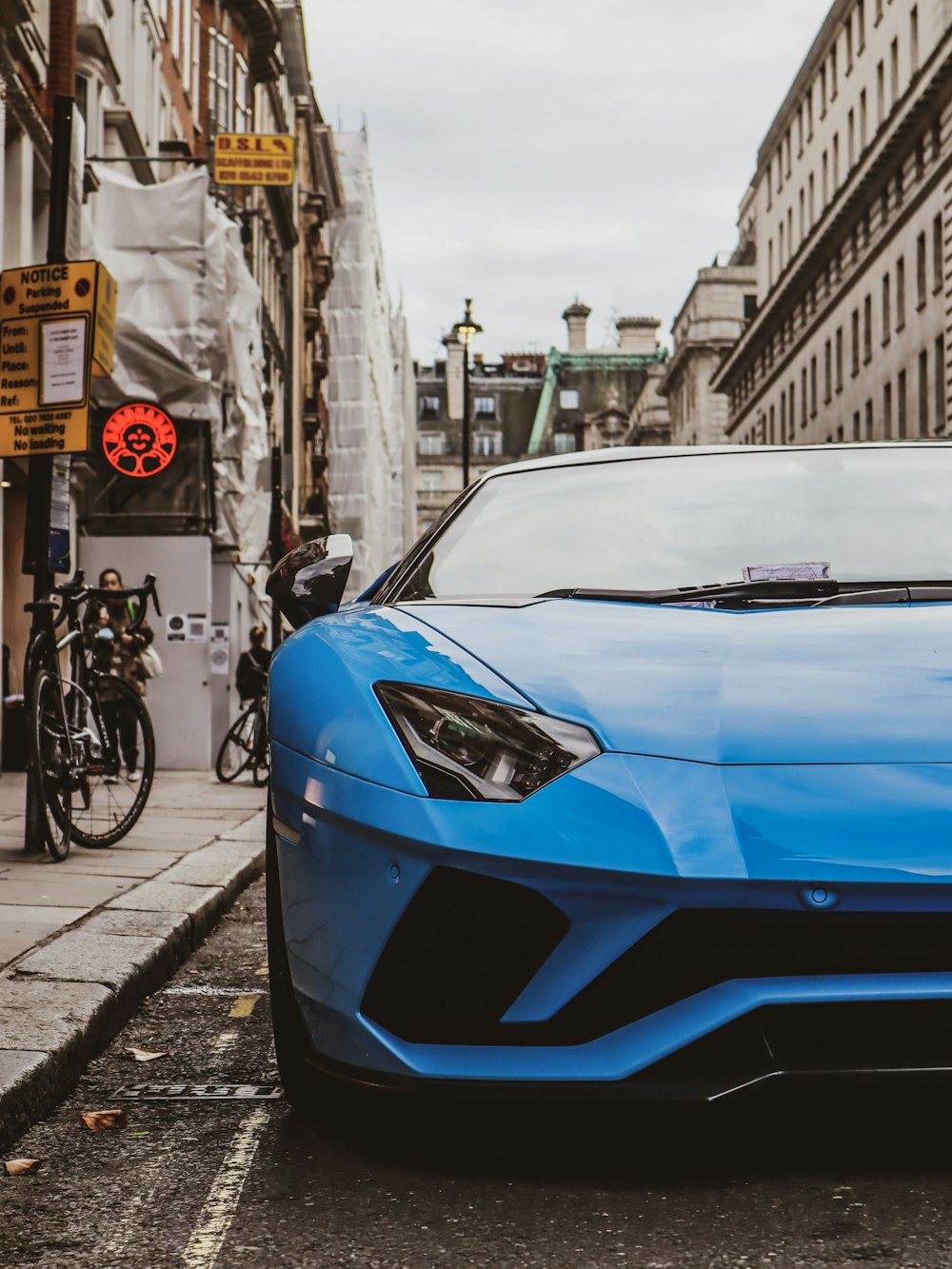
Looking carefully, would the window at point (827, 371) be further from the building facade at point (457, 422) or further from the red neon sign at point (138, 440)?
the building facade at point (457, 422)

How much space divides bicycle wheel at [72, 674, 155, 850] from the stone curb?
109cm

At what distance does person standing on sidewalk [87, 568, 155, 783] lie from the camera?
8688 millimetres

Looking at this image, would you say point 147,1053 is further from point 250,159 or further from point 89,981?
point 250,159

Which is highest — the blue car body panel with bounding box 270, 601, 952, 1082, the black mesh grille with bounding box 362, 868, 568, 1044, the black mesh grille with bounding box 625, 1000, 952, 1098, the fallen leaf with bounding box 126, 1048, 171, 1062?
the blue car body panel with bounding box 270, 601, 952, 1082

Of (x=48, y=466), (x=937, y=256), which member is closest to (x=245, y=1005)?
(x=48, y=466)

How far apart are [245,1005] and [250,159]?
72.8 feet

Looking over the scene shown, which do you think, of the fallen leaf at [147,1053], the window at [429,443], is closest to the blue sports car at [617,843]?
the fallen leaf at [147,1053]

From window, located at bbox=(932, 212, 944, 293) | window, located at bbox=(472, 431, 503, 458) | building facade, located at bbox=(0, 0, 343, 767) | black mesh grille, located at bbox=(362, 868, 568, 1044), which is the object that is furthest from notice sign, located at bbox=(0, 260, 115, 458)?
window, located at bbox=(472, 431, 503, 458)

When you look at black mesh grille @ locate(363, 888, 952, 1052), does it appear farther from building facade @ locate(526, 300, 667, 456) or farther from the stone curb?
building facade @ locate(526, 300, 667, 456)

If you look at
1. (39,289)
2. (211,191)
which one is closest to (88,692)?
(39,289)

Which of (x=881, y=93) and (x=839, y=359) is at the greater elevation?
(x=881, y=93)

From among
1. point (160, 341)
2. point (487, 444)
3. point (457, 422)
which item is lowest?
point (160, 341)

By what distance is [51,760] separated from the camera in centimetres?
790

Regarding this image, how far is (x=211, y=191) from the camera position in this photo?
22.8 meters
